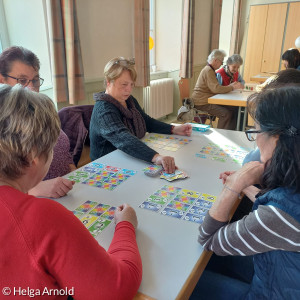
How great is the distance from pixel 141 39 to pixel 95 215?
318 cm

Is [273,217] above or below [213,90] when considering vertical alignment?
above

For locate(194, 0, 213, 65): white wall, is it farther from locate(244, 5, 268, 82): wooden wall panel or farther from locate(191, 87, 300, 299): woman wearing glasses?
locate(191, 87, 300, 299): woman wearing glasses

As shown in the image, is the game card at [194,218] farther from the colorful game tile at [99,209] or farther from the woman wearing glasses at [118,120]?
the woman wearing glasses at [118,120]

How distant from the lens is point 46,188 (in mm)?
1265

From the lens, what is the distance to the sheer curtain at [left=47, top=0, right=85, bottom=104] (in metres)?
2.53

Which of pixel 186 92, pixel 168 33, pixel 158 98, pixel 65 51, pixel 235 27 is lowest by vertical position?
pixel 158 98

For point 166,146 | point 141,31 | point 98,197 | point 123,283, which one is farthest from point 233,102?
point 123,283

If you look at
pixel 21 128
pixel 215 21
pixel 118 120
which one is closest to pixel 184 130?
pixel 118 120

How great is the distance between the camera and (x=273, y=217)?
79cm

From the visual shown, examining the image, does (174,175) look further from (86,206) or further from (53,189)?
(53,189)

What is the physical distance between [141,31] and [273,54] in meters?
4.54

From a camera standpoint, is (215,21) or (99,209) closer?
(99,209)

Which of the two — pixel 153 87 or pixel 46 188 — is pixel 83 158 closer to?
pixel 46 188

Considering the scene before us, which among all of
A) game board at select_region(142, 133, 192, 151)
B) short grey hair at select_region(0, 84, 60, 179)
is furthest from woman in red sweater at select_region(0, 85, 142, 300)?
game board at select_region(142, 133, 192, 151)
